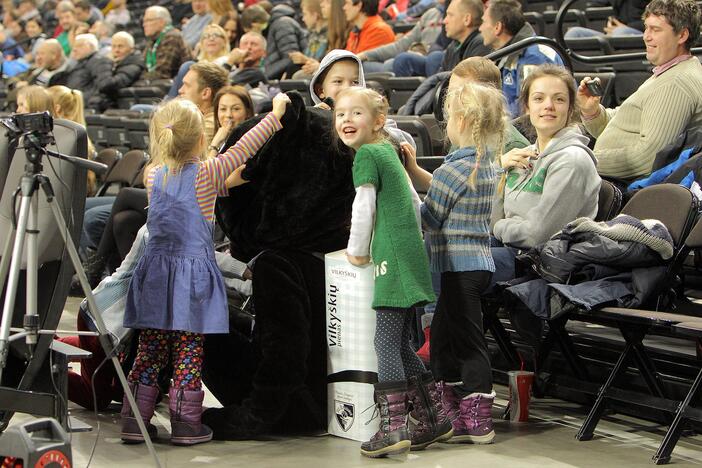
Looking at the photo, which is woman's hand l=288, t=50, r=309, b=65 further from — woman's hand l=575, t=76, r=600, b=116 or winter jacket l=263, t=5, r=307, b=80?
woman's hand l=575, t=76, r=600, b=116

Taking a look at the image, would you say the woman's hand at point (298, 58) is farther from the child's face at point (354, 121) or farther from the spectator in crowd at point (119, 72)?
the child's face at point (354, 121)

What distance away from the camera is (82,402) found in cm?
482

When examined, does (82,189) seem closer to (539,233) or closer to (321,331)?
(321,331)

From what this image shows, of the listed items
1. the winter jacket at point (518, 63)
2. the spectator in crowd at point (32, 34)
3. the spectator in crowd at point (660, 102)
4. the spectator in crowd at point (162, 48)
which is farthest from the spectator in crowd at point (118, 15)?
the spectator in crowd at point (660, 102)

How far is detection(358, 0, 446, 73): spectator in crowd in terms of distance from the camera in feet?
28.9

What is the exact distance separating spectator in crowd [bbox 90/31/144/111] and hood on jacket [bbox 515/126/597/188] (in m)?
7.83

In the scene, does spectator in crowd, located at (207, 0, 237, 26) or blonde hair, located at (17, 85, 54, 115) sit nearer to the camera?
blonde hair, located at (17, 85, 54, 115)

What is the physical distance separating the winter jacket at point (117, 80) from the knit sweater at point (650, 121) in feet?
24.5

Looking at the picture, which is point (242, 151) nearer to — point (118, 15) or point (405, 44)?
point (405, 44)

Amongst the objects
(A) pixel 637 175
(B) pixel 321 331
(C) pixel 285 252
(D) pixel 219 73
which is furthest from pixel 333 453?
(D) pixel 219 73

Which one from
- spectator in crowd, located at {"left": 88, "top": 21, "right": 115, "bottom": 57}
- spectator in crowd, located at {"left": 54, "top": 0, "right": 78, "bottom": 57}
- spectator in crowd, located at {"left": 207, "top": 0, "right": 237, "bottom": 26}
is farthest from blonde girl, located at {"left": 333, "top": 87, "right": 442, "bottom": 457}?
spectator in crowd, located at {"left": 54, "top": 0, "right": 78, "bottom": 57}

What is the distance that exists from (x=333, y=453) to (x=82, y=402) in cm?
123

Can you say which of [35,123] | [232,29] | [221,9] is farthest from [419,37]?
[35,123]

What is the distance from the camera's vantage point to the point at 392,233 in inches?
163
